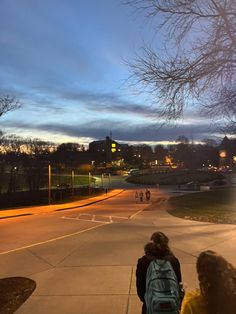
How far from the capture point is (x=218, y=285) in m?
3.36

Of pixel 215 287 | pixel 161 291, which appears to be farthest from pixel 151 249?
pixel 215 287

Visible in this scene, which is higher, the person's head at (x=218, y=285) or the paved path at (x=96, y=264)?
the person's head at (x=218, y=285)

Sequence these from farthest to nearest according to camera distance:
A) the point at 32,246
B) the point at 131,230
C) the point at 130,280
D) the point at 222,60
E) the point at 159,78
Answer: the point at 131,230 < the point at 32,246 < the point at 159,78 < the point at 222,60 < the point at 130,280

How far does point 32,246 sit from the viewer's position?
1378cm

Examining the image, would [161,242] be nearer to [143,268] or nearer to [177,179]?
[143,268]

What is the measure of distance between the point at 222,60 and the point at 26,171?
184 ft

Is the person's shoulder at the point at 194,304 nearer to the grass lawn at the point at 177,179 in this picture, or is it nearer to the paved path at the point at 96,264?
the paved path at the point at 96,264

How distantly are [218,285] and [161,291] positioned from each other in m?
1.12

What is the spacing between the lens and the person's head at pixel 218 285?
3338 millimetres

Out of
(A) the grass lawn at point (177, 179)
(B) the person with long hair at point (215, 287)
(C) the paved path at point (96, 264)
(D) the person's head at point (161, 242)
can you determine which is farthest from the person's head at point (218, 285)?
(A) the grass lawn at point (177, 179)

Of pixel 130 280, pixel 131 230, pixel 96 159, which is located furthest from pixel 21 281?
pixel 96 159

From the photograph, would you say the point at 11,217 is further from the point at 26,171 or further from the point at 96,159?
the point at 96,159

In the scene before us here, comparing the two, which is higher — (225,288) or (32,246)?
(225,288)

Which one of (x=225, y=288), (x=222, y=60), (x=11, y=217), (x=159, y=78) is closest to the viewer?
(x=225, y=288)
